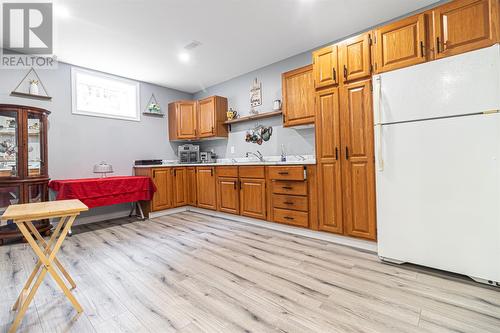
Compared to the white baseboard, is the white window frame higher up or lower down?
higher up

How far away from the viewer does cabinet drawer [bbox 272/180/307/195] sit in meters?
2.82

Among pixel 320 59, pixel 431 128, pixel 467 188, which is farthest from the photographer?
pixel 320 59

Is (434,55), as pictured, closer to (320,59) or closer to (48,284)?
(320,59)

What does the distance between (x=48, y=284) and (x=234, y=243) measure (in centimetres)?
166

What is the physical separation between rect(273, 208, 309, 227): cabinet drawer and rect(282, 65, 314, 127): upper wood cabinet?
3.90 feet

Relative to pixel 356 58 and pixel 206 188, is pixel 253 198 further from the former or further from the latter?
pixel 356 58

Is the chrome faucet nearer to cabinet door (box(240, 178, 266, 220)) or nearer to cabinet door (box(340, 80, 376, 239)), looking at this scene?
cabinet door (box(240, 178, 266, 220))

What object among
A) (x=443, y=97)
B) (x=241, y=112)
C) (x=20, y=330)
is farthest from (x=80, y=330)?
(x=241, y=112)

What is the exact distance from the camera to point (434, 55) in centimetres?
198

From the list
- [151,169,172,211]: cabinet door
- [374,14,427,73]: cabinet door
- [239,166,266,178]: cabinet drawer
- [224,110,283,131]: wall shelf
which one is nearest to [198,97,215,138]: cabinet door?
[224,110,283,131]: wall shelf

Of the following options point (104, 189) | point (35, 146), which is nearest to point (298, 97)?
point (104, 189)

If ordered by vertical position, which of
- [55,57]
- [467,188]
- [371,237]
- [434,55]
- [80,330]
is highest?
[55,57]

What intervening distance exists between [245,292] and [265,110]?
9.76ft

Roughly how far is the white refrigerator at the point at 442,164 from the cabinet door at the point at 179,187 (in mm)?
3283
